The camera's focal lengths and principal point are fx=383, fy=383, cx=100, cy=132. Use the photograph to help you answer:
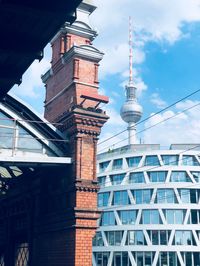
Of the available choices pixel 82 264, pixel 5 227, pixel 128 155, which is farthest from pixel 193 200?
pixel 82 264

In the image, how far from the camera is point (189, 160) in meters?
65.1

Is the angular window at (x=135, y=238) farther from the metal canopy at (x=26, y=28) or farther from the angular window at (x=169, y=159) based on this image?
the metal canopy at (x=26, y=28)

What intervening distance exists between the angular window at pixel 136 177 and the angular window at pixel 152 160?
2402 mm

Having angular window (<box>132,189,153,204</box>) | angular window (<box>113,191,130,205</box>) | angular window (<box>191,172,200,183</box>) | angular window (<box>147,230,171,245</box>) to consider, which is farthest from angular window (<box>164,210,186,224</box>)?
angular window (<box>113,191,130,205</box>)

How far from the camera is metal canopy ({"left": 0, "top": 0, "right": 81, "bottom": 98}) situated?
468 centimetres

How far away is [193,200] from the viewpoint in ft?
206

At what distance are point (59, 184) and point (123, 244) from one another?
5283 cm

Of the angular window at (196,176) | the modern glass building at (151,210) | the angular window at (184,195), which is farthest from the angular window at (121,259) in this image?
the angular window at (196,176)

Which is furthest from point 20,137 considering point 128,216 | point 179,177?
point 179,177

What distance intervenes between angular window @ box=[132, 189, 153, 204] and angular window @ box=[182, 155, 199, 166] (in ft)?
25.9

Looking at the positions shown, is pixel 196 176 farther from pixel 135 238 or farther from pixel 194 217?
pixel 135 238

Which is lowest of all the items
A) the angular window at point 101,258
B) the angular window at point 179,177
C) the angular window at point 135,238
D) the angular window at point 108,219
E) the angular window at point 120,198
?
the angular window at point 101,258

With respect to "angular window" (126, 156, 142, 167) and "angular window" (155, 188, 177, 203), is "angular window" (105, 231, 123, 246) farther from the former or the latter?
"angular window" (126, 156, 142, 167)

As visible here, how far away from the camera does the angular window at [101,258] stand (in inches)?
2546
